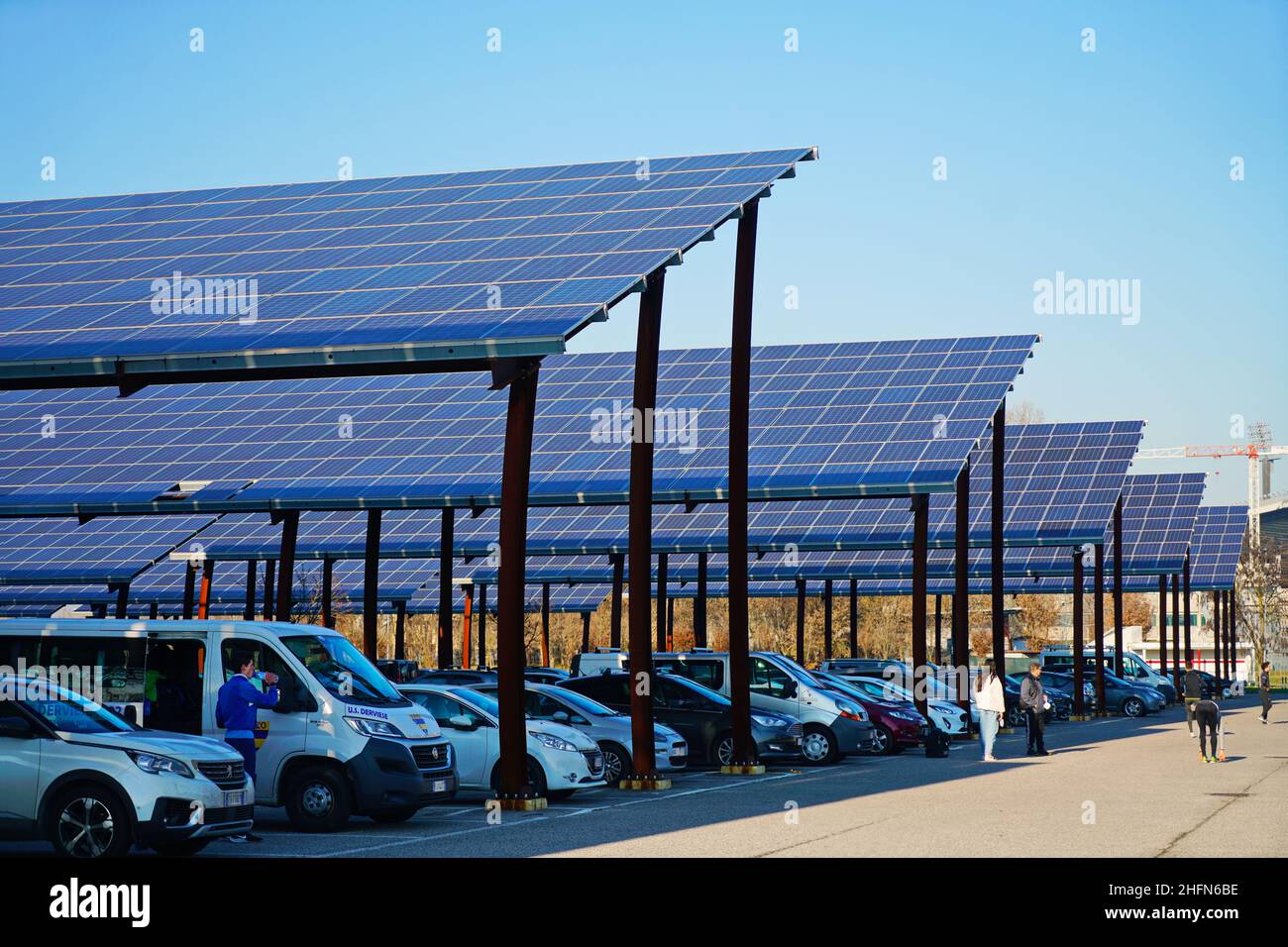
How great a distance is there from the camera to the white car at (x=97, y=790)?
14.2 m

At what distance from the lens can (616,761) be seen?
24.3 metres

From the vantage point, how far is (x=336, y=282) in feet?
73.2

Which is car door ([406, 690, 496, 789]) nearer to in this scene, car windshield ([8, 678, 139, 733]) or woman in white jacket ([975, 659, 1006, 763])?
car windshield ([8, 678, 139, 733])

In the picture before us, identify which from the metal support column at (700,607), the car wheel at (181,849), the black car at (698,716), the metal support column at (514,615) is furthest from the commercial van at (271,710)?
the metal support column at (700,607)

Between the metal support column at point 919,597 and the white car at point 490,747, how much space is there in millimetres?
13228

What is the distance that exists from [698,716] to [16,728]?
1439 cm

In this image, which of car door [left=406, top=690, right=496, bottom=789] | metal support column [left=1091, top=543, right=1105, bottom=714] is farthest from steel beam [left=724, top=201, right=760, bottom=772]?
metal support column [left=1091, top=543, right=1105, bottom=714]

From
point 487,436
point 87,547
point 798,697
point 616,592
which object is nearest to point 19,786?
point 798,697

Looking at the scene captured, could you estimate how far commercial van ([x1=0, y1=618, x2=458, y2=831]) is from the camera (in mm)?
17688

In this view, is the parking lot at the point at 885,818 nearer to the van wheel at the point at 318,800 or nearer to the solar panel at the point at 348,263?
the van wheel at the point at 318,800

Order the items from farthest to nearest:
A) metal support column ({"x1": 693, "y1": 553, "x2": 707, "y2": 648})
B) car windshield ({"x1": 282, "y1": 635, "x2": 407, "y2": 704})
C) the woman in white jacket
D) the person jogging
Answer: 1. metal support column ({"x1": 693, "y1": 553, "x2": 707, "y2": 648})
2. the woman in white jacket
3. the person jogging
4. car windshield ({"x1": 282, "y1": 635, "x2": 407, "y2": 704})

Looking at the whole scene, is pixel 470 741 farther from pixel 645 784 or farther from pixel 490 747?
pixel 645 784

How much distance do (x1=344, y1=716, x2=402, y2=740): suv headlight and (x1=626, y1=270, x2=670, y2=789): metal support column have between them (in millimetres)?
5512
